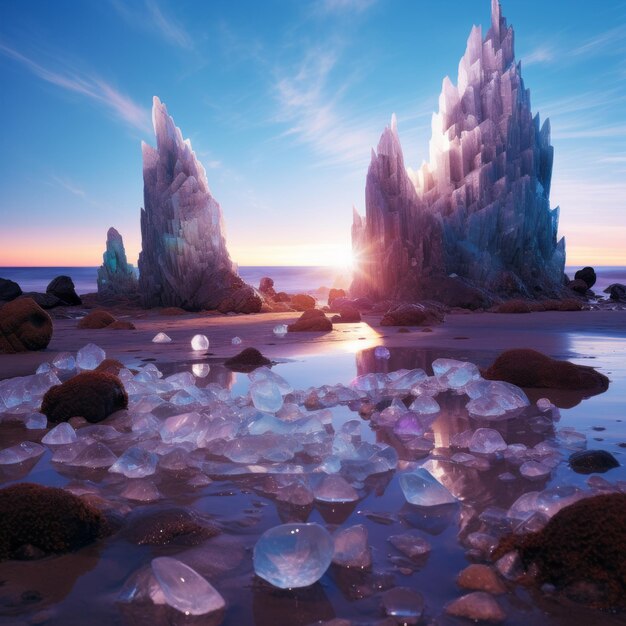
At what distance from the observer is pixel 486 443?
285cm

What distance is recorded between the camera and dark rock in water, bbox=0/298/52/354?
7984mm

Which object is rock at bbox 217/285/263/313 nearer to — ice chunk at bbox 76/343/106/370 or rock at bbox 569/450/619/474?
ice chunk at bbox 76/343/106/370

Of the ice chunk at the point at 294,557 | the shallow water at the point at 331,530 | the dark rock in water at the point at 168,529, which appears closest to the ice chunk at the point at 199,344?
the shallow water at the point at 331,530

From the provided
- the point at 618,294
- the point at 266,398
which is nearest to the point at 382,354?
the point at 266,398

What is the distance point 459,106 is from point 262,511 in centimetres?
2707

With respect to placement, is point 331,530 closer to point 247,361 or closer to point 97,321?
point 247,361

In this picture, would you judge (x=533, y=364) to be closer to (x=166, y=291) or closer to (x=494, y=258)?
(x=166, y=291)

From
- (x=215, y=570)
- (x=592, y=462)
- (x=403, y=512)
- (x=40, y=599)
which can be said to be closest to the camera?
(x=40, y=599)

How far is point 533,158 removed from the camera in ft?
85.3

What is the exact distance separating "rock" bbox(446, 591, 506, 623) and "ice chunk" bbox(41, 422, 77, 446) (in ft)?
8.13

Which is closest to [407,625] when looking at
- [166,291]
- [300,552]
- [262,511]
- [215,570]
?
[300,552]

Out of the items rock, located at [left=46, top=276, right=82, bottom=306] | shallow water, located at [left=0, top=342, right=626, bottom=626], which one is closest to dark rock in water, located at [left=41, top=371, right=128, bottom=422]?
shallow water, located at [left=0, top=342, right=626, bottom=626]

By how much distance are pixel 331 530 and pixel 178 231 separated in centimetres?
2000

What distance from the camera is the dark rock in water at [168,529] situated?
190 cm
